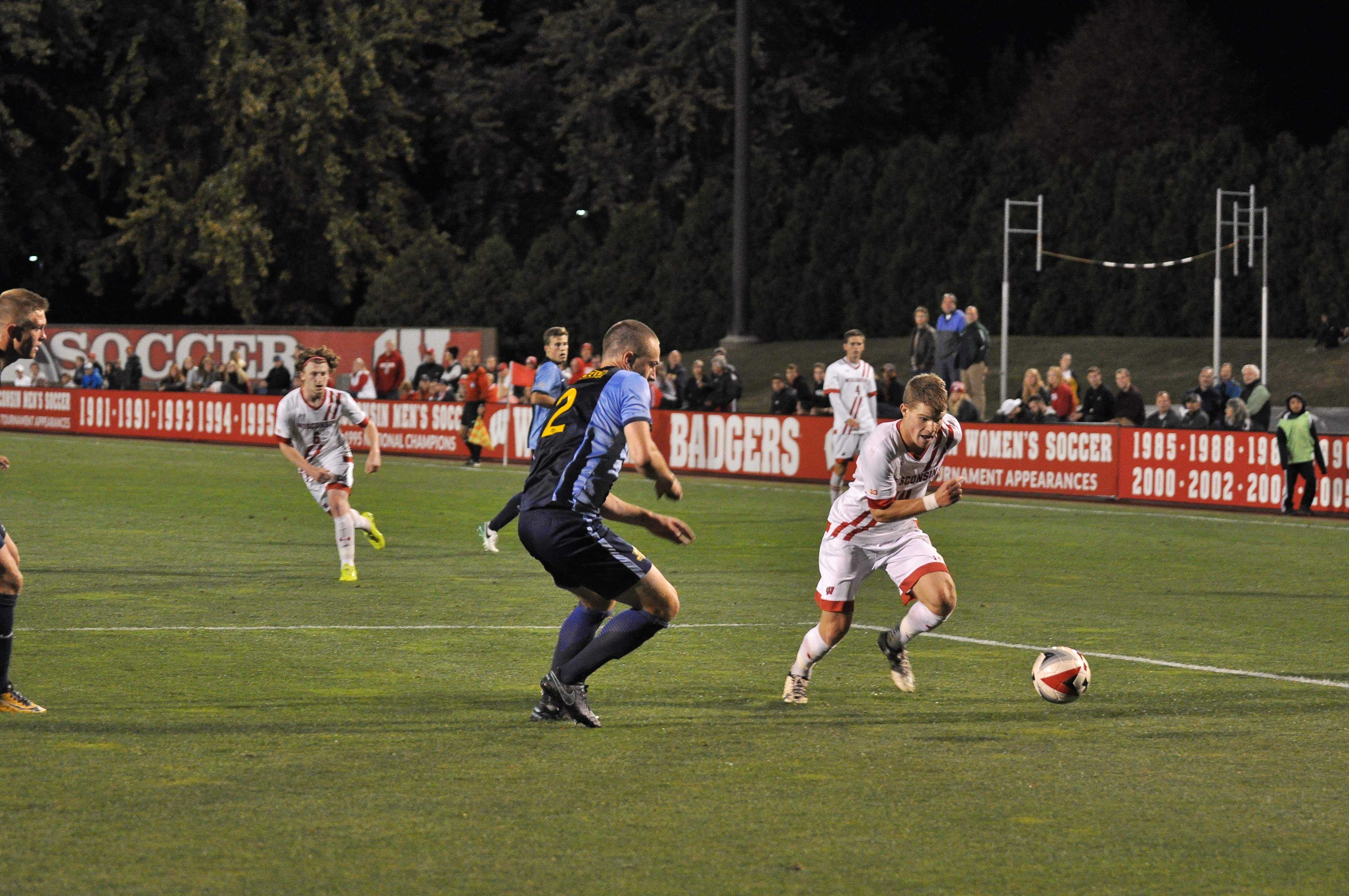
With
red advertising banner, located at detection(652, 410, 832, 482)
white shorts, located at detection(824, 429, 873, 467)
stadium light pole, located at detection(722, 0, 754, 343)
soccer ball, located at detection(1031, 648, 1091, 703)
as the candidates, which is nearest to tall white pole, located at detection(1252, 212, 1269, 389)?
red advertising banner, located at detection(652, 410, 832, 482)

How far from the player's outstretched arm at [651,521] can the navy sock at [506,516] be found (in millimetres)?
6221

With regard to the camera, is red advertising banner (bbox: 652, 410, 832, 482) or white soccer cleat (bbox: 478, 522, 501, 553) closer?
white soccer cleat (bbox: 478, 522, 501, 553)

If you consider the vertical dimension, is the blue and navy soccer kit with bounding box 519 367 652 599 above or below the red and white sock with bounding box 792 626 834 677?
above

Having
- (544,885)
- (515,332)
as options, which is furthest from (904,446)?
(515,332)

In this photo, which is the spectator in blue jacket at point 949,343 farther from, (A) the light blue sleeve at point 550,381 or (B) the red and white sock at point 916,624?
(B) the red and white sock at point 916,624

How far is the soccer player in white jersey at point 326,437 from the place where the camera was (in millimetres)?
14227

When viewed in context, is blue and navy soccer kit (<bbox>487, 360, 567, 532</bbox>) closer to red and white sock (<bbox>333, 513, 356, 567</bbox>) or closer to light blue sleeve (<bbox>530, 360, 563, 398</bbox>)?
light blue sleeve (<bbox>530, 360, 563, 398</bbox>)

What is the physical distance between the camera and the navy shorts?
7.89 meters

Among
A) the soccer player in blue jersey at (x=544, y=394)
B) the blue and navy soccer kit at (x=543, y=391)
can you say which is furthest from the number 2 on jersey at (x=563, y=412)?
the blue and navy soccer kit at (x=543, y=391)

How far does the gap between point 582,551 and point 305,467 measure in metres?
6.65

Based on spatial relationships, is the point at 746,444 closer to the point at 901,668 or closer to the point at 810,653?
the point at 901,668

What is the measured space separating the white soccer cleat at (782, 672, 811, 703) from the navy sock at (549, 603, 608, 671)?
3.60 ft

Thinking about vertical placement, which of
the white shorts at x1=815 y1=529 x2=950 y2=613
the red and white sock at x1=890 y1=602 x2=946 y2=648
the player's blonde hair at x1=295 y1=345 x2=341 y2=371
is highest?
the player's blonde hair at x1=295 y1=345 x2=341 y2=371

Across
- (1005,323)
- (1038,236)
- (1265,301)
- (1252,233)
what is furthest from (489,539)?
(1038,236)
